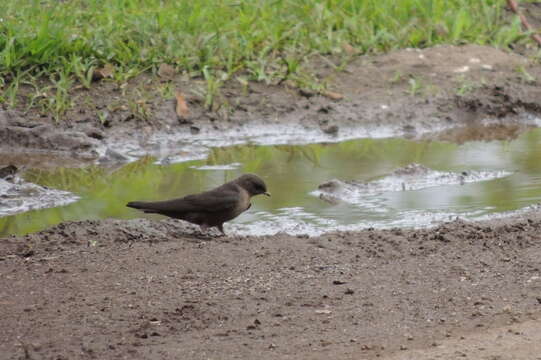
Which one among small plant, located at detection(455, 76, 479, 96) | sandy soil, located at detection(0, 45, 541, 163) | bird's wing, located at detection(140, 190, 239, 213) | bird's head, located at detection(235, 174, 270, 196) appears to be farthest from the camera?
small plant, located at detection(455, 76, 479, 96)

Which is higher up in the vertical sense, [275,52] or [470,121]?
[275,52]

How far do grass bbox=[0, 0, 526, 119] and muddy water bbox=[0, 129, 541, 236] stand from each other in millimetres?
1428

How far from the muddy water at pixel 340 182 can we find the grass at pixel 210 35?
4.69 ft

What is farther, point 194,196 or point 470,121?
point 470,121

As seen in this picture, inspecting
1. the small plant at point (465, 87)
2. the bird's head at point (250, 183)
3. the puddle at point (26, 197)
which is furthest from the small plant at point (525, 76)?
the puddle at point (26, 197)

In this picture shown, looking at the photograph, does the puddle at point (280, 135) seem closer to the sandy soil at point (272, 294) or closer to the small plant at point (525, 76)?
the small plant at point (525, 76)

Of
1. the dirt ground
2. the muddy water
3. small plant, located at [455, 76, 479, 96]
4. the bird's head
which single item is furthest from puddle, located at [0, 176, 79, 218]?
small plant, located at [455, 76, 479, 96]

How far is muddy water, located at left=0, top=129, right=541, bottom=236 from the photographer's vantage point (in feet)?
24.7

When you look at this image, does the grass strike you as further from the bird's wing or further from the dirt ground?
the dirt ground

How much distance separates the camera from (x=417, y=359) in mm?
4473

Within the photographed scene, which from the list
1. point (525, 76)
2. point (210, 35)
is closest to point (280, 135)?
point (210, 35)

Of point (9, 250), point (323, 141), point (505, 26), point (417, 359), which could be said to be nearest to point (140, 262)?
point (9, 250)

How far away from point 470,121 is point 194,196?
473cm

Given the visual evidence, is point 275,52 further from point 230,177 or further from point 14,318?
point 14,318
